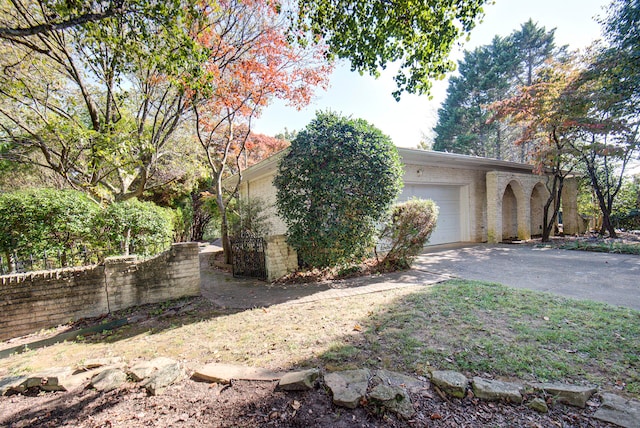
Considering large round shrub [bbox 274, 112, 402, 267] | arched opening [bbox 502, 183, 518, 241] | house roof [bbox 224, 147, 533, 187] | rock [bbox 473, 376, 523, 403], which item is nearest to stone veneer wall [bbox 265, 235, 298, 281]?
large round shrub [bbox 274, 112, 402, 267]

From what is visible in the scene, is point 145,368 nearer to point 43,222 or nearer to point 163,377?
point 163,377

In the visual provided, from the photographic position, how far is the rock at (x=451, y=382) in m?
1.95

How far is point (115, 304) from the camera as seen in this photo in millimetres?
4293

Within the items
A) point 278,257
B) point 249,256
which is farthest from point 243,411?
point 249,256

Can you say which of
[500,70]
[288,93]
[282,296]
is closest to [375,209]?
[282,296]

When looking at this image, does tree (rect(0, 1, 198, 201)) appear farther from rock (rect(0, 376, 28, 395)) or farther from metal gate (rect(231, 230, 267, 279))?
rock (rect(0, 376, 28, 395))

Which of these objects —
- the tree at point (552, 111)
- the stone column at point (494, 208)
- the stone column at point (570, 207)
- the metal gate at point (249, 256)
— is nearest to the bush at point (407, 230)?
the metal gate at point (249, 256)

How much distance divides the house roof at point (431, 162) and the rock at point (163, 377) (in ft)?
19.0

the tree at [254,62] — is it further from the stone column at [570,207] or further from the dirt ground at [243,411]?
the stone column at [570,207]

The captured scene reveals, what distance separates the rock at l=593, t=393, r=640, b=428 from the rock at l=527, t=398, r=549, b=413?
265 millimetres

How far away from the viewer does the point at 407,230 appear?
6.21 meters

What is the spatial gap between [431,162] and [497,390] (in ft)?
28.7

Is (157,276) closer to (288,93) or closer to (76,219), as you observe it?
(76,219)

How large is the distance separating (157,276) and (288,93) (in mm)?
5429
